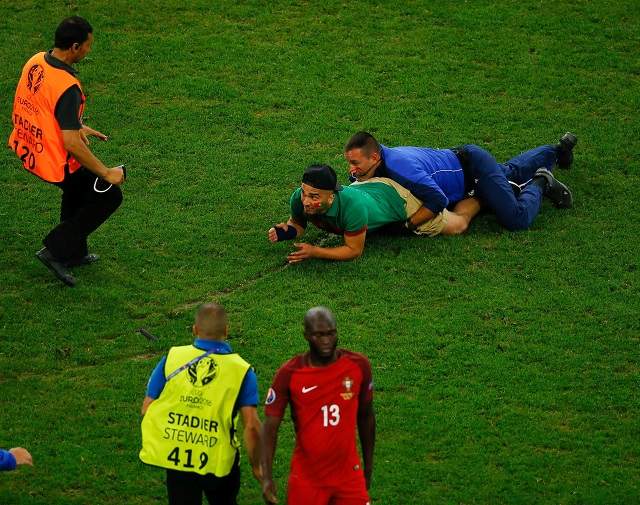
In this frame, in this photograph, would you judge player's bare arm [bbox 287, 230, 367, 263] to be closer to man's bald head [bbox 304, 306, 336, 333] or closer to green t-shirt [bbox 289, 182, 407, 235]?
green t-shirt [bbox 289, 182, 407, 235]

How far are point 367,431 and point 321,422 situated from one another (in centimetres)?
41

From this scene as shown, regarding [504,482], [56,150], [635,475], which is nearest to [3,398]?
[56,150]

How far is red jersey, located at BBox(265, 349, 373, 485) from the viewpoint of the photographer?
761cm

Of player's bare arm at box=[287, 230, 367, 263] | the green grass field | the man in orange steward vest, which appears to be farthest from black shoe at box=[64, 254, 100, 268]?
player's bare arm at box=[287, 230, 367, 263]

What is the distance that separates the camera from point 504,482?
8992 mm

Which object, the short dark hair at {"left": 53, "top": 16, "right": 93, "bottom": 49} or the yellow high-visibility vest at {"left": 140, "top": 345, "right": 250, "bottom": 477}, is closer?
the yellow high-visibility vest at {"left": 140, "top": 345, "right": 250, "bottom": 477}

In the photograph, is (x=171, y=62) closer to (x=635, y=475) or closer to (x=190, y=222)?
(x=190, y=222)

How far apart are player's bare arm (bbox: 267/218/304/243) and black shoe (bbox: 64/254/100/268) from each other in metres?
1.85

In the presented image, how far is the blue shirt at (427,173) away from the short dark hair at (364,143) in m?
0.25

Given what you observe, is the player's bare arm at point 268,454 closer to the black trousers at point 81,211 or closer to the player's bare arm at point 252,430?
the player's bare arm at point 252,430

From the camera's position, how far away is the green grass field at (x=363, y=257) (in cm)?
945

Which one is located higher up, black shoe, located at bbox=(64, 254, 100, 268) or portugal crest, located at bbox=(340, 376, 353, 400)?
portugal crest, located at bbox=(340, 376, 353, 400)

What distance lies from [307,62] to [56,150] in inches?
256

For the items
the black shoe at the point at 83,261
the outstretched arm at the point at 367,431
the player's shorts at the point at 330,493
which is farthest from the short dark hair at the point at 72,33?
the player's shorts at the point at 330,493
